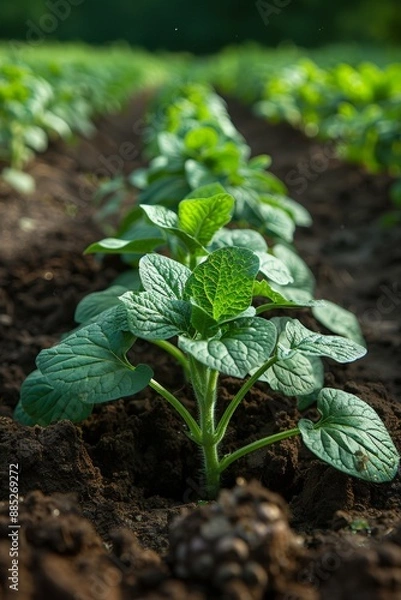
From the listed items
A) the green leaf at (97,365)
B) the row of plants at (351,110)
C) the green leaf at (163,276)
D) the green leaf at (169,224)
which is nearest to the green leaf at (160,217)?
the green leaf at (169,224)

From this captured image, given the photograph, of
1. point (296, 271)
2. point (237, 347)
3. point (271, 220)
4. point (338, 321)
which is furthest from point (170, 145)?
point (237, 347)

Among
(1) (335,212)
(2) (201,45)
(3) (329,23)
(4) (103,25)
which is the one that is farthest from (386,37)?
(1) (335,212)

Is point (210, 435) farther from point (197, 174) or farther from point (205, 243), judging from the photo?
point (197, 174)

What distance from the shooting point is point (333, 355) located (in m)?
1.75

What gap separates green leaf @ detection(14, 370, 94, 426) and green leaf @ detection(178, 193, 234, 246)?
577 mm

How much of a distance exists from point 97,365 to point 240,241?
69cm

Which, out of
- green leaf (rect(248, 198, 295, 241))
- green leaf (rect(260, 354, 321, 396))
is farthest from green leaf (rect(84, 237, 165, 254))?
green leaf (rect(248, 198, 295, 241))

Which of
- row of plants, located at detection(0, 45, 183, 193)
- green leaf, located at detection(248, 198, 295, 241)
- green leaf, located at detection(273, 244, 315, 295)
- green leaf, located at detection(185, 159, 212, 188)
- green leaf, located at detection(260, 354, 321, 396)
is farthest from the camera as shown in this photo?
row of plants, located at detection(0, 45, 183, 193)

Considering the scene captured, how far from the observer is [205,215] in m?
2.26

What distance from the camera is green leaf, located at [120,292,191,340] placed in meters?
1.73

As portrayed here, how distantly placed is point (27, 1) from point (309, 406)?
41.6 meters

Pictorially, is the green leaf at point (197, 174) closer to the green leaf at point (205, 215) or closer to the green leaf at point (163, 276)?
the green leaf at point (205, 215)

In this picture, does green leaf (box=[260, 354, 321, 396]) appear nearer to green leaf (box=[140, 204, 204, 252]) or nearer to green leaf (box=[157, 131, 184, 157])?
green leaf (box=[140, 204, 204, 252])

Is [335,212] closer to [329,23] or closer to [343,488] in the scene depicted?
[343,488]
